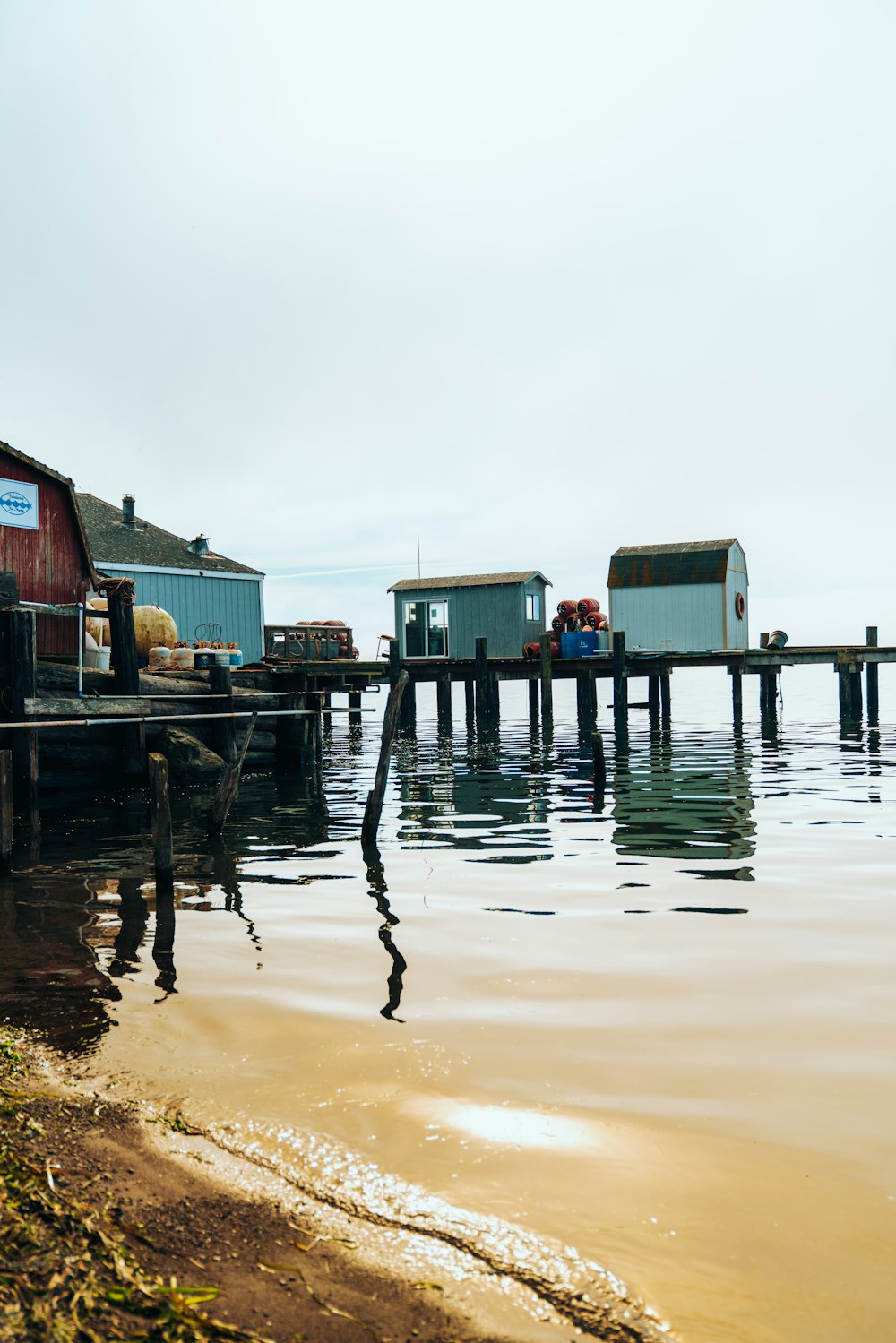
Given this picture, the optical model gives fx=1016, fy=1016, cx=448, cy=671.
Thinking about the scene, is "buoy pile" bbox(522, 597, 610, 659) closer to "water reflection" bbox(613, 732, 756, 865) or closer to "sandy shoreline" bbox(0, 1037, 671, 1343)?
"water reflection" bbox(613, 732, 756, 865)

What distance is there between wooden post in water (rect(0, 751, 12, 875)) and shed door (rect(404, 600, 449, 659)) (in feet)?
96.3

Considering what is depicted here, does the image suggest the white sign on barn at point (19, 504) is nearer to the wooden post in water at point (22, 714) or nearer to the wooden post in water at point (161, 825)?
the wooden post in water at point (22, 714)

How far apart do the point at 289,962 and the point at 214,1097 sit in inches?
102

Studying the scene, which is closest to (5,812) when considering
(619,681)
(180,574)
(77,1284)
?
(77,1284)

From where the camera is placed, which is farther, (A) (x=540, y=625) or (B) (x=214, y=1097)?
(A) (x=540, y=625)

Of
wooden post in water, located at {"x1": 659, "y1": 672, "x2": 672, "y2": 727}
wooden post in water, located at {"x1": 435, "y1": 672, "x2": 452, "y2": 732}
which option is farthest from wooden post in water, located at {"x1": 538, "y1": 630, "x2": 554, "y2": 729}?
wooden post in water, located at {"x1": 435, "y1": 672, "x2": 452, "y2": 732}

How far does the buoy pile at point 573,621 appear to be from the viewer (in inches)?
1421

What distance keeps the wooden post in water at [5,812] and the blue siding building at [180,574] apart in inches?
790

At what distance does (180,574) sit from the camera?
32406mm

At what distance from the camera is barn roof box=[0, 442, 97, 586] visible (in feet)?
60.8

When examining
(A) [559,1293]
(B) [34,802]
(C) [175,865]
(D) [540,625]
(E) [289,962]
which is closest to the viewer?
(A) [559,1293]

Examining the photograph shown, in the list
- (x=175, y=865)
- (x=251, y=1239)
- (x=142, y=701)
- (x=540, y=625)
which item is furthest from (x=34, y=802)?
(x=540, y=625)

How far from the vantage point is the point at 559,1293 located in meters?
3.52

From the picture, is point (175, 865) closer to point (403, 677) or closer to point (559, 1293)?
point (403, 677)
